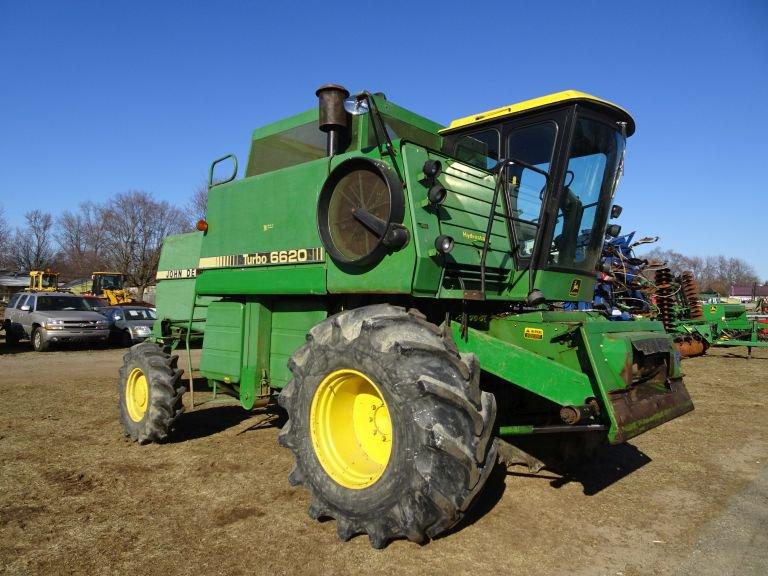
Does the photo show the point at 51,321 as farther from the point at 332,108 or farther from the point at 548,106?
the point at 548,106

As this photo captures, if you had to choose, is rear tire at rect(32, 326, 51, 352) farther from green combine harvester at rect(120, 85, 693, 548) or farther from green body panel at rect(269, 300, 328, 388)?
green body panel at rect(269, 300, 328, 388)

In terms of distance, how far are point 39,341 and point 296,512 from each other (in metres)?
16.8

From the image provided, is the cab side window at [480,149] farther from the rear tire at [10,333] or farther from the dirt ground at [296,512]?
the rear tire at [10,333]

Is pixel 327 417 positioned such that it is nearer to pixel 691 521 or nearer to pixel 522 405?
pixel 522 405

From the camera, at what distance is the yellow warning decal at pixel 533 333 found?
432 centimetres

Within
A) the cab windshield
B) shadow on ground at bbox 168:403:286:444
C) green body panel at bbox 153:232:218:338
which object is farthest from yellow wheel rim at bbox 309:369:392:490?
green body panel at bbox 153:232:218:338

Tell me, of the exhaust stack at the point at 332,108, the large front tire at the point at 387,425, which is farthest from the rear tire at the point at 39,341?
the large front tire at the point at 387,425

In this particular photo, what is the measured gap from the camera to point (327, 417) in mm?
4160

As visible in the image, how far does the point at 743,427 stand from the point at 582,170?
5088mm

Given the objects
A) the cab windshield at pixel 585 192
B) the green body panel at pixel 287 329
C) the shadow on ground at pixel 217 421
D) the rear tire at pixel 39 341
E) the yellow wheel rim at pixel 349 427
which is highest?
the cab windshield at pixel 585 192

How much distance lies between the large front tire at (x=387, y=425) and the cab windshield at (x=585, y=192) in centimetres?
187

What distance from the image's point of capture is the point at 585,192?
510 centimetres

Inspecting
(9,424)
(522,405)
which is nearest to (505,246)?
(522,405)

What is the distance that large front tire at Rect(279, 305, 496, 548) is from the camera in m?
3.31
